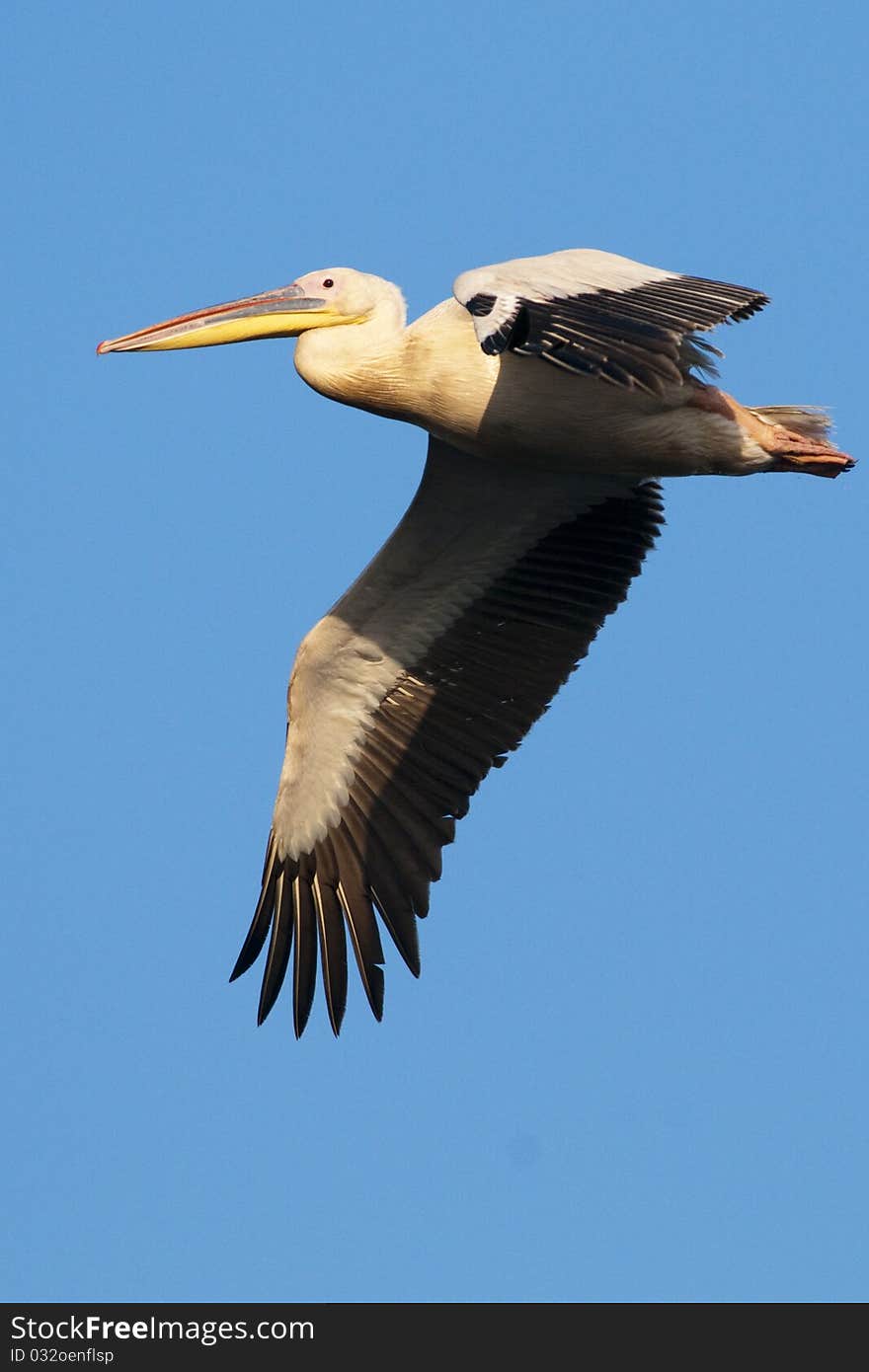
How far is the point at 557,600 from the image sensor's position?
33.7ft

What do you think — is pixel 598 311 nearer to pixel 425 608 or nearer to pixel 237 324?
pixel 237 324

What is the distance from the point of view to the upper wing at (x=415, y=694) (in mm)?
10109

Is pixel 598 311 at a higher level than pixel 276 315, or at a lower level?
lower

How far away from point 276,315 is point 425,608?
1648mm

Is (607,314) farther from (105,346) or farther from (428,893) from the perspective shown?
(428,893)

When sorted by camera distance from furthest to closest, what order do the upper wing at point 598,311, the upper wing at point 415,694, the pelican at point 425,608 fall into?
the upper wing at point 415,694 → the pelican at point 425,608 → the upper wing at point 598,311

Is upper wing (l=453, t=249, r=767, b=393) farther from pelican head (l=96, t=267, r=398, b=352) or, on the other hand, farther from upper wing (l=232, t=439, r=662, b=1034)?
upper wing (l=232, t=439, r=662, b=1034)

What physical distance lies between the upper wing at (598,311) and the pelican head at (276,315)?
100cm

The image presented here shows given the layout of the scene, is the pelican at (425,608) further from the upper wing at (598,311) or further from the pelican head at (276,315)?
the upper wing at (598,311)

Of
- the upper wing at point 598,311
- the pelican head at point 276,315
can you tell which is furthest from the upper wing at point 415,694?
the upper wing at point 598,311

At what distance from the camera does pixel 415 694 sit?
1043cm

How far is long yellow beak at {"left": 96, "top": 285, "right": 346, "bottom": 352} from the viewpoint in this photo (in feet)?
30.8

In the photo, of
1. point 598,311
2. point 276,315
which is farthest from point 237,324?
point 598,311

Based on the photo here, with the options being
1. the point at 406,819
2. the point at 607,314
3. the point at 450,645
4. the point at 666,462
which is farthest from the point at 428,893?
the point at 607,314
